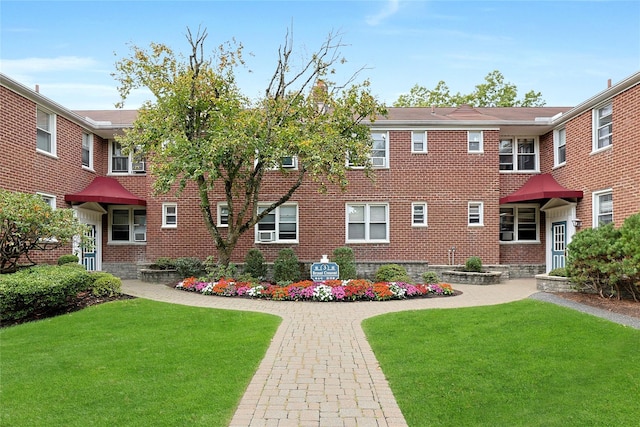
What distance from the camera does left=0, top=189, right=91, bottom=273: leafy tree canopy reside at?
32.7ft

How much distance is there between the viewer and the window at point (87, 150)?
1648 centimetres

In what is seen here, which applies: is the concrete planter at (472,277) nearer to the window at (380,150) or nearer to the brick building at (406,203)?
the brick building at (406,203)

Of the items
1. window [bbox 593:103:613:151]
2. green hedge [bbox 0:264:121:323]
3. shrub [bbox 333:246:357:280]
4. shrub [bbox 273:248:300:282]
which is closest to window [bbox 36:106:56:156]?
green hedge [bbox 0:264:121:323]

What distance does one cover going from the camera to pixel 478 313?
29.4ft

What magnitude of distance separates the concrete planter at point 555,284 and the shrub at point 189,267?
36.1 ft

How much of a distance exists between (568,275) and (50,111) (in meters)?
16.5

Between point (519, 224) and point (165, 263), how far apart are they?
14.2 meters

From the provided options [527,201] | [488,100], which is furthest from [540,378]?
[488,100]

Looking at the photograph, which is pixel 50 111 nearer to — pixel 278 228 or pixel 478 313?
pixel 278 228

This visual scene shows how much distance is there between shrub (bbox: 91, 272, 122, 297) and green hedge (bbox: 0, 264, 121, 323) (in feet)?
1.11

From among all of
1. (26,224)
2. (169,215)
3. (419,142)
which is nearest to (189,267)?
(169,215)

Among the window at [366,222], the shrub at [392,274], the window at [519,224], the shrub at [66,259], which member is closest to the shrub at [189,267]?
the shrub at [66,259]

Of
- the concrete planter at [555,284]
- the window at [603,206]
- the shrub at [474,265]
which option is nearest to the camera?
the concrete planter at [555,284]

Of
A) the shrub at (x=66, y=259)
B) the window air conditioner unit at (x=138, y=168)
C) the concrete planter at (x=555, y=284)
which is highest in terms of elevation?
the window air conditioner unit at (x=138, y=168)
